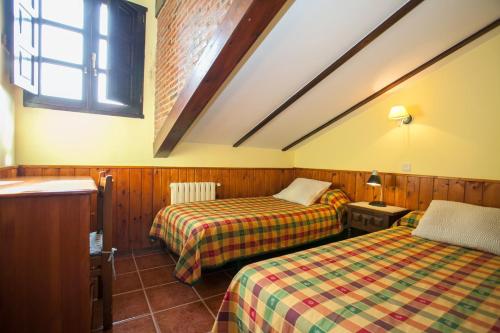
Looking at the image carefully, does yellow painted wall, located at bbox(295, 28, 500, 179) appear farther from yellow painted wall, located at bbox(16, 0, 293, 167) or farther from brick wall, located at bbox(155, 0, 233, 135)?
brick wall, located at bbox(155, 0, 233, 135)

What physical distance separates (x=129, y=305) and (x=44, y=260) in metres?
0.88

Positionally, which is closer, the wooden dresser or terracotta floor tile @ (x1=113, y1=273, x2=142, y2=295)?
the wooden dresser

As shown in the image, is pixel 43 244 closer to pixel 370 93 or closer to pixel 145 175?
pixel 145 175

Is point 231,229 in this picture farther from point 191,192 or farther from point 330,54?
point 330,54

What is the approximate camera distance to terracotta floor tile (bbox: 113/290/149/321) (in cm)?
176

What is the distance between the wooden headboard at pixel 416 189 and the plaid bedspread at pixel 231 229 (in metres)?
0.53

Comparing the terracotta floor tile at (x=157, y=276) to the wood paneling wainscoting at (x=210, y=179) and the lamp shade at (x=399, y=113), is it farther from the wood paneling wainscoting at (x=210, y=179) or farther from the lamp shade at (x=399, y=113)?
the lamp shade at (x=399, y=113)

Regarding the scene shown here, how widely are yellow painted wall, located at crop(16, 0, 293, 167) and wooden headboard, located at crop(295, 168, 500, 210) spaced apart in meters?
1.93

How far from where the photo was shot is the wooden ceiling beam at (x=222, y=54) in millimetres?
1336

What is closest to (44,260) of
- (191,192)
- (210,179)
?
(191,192)

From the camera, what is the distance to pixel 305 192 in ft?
11.0

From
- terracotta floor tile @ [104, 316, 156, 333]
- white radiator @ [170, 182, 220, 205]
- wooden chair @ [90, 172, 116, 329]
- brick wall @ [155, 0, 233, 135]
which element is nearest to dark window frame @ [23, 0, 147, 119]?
brick wall @ [155, 0, 233, 135]

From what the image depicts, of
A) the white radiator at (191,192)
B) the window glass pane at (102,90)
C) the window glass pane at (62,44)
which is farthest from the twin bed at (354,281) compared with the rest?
the window glass pane at (62,44)

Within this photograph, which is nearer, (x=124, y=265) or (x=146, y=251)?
(x=124, y=265)
